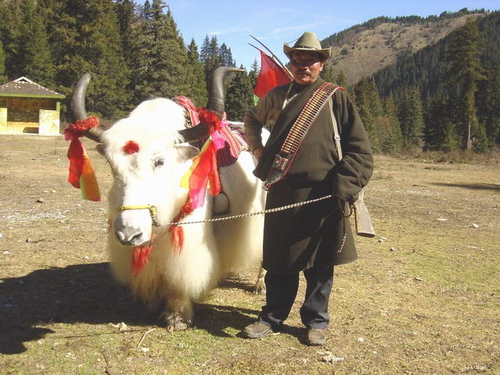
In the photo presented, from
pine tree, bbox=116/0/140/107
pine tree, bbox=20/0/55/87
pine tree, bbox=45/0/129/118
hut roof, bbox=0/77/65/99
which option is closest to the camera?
hut roof, bbox=0/77/65/99

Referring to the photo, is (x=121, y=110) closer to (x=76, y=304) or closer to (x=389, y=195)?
(x=389, y=195)

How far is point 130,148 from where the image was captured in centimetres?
300

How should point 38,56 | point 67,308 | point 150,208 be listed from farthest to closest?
point 38,56
point 67,308
point 150,208

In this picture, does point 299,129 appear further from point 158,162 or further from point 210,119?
point 158,162

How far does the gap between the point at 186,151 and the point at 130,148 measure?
0.45 m

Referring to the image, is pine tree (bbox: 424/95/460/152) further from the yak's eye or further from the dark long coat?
the yak's eye

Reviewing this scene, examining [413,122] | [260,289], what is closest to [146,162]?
[260,289]

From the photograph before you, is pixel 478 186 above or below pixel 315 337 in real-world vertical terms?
above

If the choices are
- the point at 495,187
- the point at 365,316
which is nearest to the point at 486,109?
the point at 495,187

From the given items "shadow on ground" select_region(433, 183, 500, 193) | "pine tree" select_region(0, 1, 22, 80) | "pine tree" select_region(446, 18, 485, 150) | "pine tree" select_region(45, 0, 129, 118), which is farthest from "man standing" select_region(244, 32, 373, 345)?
"pine tree" select_region(0, 1, 22, 80)

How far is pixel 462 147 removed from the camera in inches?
1617

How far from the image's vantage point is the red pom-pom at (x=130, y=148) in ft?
9.84

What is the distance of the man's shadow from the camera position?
340 cm

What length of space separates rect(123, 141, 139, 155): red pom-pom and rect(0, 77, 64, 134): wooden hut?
96.7ft
